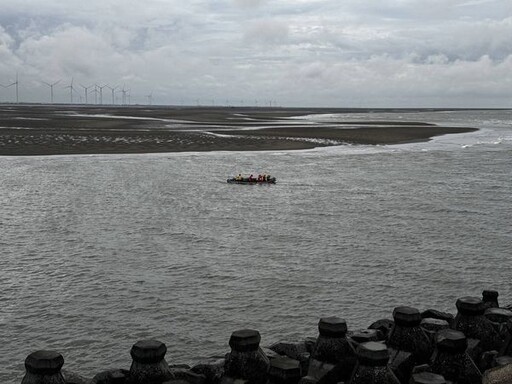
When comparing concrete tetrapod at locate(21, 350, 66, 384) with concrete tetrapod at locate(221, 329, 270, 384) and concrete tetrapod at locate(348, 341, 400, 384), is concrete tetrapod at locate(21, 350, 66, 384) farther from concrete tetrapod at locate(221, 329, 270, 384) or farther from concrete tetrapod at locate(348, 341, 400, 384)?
concrete tetrapod at locate(348, 341, 400, 384)

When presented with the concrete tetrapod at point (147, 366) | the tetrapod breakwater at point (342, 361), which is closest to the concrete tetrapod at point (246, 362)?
the tetrapod breakwater at point (342, 361)

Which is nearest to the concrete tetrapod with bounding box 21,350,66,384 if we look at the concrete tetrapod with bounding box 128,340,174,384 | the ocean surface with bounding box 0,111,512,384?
the concrete tetrapod with bounding box 128,340,174,384

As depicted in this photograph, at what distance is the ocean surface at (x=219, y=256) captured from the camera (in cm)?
1531

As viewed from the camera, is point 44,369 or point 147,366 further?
point 147,366

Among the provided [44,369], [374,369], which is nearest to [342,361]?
[374,369]

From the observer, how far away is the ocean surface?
603 inches

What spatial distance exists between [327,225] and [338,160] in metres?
29.1

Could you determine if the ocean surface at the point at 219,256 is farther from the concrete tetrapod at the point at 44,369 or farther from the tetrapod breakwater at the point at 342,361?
the concrete tetrapod at the point at 44,369

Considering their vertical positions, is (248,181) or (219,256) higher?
(248,181)

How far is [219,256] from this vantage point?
2181 cm

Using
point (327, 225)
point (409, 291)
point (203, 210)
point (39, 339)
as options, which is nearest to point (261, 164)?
point (203, 210)

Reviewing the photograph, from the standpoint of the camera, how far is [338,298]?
1727cm

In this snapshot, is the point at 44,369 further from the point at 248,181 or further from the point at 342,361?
the point at 248,181

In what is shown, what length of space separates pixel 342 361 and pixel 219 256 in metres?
12.2
